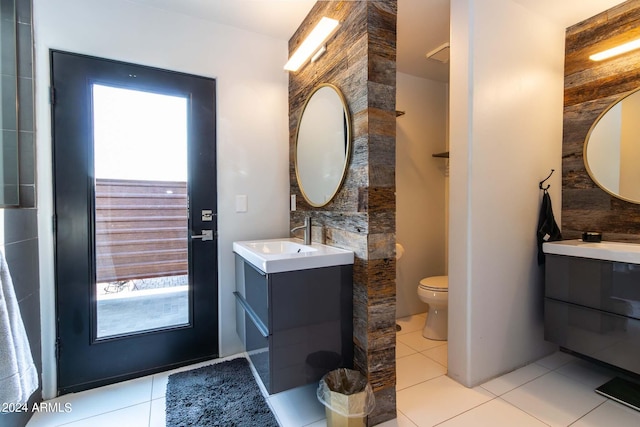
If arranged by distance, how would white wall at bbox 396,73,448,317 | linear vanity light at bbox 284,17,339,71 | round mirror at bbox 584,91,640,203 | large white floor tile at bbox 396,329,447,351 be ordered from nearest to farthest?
linear vanity light at bbox 284,17,339,71, round mirror at bbox 584,91,640,203, large white floor tile at bbox 396,329,447,351, white wall at bbox 396,73,448,317

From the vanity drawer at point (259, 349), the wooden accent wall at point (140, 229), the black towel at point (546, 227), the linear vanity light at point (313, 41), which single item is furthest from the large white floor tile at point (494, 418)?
the linear vanity light at point (313, 41)

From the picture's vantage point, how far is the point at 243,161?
2.23 metres

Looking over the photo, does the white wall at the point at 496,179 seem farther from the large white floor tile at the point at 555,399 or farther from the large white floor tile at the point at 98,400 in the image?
the large white floor tile at the point at 98,400


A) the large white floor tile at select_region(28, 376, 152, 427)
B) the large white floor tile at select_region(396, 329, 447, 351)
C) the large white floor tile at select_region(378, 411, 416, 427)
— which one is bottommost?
the large white floor tile at select_region(28, 376, 152, 427)

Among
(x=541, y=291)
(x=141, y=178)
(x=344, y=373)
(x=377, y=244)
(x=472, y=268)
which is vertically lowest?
(x=344, y=373)

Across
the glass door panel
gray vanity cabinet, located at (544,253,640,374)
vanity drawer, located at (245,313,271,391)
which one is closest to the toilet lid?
gray vanity cabinet, located at (544,253,640,374)

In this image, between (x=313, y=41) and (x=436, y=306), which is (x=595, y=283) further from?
(x=313, y=41)

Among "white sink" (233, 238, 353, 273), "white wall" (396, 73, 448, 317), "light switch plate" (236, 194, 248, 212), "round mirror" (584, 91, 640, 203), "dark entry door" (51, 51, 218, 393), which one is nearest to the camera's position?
"white sink" (233, 238, 353, 273)

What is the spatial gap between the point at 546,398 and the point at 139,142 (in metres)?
3.02

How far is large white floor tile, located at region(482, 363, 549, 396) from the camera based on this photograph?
5.86 ft

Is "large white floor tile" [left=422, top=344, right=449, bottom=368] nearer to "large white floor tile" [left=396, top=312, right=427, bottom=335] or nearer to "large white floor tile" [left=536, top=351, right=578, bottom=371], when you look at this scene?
"large white floor tile" [left=396, top=312, right=427, bottom=335]

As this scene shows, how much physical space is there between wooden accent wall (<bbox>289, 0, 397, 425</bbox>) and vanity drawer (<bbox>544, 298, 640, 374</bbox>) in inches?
49.6

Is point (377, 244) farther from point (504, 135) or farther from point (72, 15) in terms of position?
point (72, 15)

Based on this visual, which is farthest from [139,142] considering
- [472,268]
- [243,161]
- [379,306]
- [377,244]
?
[472,268]
